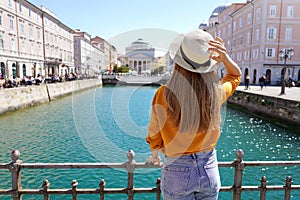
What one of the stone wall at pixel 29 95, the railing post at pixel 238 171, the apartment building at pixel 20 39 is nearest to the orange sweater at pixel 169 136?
the railing post at pixel 238 171

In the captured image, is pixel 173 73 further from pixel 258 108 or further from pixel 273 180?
pixel 258 108

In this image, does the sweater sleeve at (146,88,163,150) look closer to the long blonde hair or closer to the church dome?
the long blonde hair

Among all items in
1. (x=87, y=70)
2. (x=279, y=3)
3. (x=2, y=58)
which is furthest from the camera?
(x=87, y=70)

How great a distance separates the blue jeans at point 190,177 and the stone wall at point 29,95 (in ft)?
56.8

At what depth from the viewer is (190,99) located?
4.74ft

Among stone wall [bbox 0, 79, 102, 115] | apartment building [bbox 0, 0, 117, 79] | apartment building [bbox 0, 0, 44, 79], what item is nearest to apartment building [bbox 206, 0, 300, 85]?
apartment building [bbox 0, 0, 117, 79]

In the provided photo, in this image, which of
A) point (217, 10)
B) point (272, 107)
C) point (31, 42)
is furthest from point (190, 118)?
point (217, 10)

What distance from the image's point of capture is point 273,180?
7.18 metres

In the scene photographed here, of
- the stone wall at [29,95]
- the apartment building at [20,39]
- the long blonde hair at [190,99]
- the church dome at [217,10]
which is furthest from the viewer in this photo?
the church dome at [217,10]

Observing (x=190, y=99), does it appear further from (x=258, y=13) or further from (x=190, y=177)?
(x=258, y=13)

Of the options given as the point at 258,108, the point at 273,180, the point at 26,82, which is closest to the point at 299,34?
the point at 258,108

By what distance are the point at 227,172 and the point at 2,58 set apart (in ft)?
102

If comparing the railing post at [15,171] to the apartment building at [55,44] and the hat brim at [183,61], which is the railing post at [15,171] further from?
the apartment building at [55,44]

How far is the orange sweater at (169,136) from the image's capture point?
1486mm
